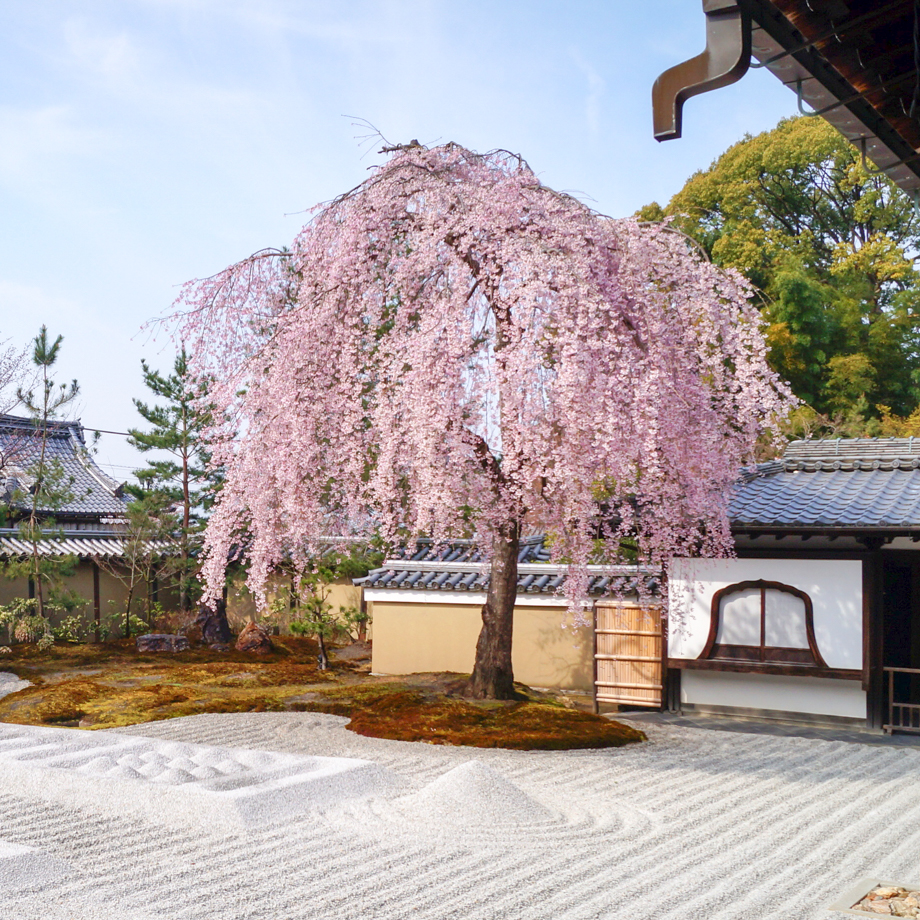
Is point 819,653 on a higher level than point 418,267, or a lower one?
lower

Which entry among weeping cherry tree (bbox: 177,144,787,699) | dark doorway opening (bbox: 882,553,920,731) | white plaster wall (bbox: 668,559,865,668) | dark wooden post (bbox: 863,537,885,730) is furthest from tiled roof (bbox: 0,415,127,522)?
dark doorway opening (bbox: 882,553,920,731)

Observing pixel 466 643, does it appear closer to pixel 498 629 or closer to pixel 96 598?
pixel 498 629

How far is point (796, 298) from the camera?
76.6ft

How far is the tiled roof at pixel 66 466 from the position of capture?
65.5ft

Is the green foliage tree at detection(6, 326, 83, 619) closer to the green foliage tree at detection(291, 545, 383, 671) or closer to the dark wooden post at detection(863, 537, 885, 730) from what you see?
the green foliage tree at detection(291, 545, 383, 671)

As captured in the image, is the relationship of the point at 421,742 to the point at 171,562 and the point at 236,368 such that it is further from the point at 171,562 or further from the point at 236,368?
the point at 171,562

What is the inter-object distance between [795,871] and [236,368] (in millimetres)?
6951

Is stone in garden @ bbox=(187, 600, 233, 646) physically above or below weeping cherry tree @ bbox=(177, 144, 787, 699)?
below

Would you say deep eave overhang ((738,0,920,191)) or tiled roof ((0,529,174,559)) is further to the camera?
tiled roof ((0,529,174,559))

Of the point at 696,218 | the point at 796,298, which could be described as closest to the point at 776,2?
the point at 796,298

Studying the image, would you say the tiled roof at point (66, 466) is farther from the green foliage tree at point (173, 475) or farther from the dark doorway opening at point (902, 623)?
the dark doorway opening at point (902, 623)

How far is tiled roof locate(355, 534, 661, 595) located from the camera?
13336mm

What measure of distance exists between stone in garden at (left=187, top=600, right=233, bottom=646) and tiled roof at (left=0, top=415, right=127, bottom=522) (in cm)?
349

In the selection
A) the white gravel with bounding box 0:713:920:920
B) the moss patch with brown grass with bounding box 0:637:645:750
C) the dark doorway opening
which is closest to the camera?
the white gravel with bounding box 0:713:920:920
